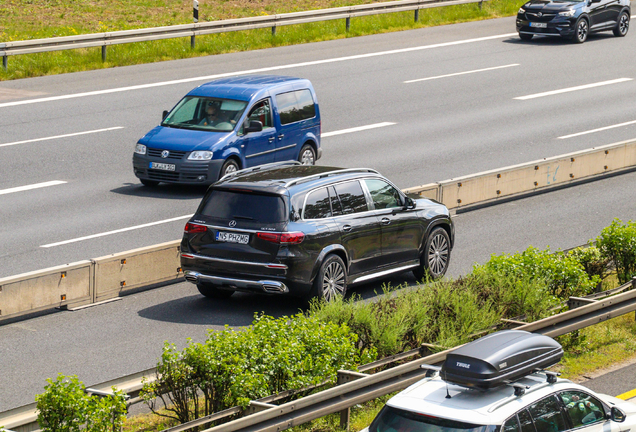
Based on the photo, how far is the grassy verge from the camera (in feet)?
92.6

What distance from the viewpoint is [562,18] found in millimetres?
33719

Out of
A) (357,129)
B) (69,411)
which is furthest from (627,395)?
(357,129)

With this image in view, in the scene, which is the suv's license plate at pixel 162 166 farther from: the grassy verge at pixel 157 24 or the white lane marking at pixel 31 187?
the grassy verge at pixel 157 24

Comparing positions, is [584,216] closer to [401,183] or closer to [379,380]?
[401,183]

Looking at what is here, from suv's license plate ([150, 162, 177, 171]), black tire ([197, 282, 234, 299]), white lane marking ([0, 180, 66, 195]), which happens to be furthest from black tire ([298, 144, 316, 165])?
black tire ([197, 282, 234, 299])

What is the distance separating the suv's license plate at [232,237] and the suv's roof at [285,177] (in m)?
0.59

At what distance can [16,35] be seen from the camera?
30.7m

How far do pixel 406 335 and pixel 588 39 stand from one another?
92.8 feet

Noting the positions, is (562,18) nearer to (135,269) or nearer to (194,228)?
(135,269)

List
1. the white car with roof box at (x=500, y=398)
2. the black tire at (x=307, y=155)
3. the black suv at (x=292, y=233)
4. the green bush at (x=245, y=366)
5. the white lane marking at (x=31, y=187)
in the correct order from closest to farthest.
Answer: the white car with roof box at (x=500, y=398) < the green bush at (x=245, y=366) < the black suv at (x=292, y=233) < the white lane marking at (x=31, y=187) < the black tire at (x=307, y=155)

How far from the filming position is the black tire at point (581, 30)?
34.1 m

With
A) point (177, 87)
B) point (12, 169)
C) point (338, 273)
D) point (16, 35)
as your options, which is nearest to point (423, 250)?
point (338, 273)

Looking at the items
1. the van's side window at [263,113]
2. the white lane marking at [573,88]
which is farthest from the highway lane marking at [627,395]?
the white lane marking at [573,88]

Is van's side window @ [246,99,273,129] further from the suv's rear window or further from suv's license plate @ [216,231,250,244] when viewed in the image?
suv's license plate @ [216,231,250,244]
